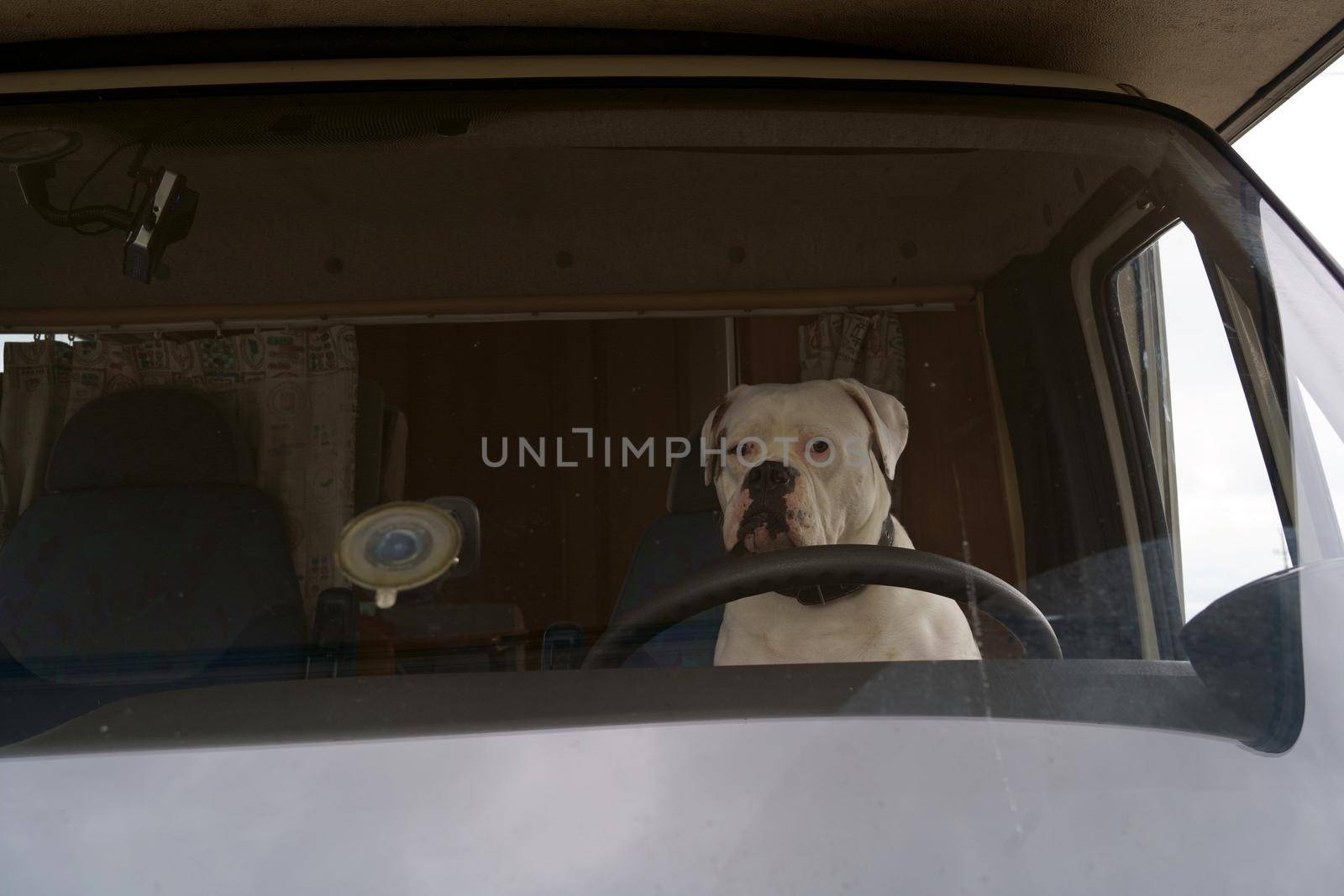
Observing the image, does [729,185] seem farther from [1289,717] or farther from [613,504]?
[1289,717]

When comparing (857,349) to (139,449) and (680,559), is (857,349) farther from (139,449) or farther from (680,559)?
(139,449)

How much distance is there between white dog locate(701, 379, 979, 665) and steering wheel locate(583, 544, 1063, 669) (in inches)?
1.3

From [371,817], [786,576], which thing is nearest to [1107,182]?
[786,576]

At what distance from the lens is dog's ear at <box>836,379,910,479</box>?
1.32 m

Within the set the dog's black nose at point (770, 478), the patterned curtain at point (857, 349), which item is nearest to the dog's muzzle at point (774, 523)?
the dog's black nose at point (770, 478)

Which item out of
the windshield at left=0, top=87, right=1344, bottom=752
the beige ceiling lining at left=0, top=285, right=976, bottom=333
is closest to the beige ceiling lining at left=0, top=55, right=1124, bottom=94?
the windshield at left=0, top=87, right=1344, bottom=752

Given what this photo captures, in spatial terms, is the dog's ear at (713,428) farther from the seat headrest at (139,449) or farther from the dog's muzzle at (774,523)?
the seat headrest at (139,449)

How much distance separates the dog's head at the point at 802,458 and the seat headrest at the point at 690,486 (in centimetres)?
1

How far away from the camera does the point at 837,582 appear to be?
1.24 m

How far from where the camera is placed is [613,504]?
1.22m

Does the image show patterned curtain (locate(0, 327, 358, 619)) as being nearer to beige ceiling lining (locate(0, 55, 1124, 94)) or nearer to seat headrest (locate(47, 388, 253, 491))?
seat headrest (locate(47, 388, 253, 491))

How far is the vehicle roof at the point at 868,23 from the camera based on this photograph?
4.70 feet

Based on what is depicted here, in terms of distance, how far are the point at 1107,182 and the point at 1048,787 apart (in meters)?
0.84

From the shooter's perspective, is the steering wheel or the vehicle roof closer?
the steering wheel
